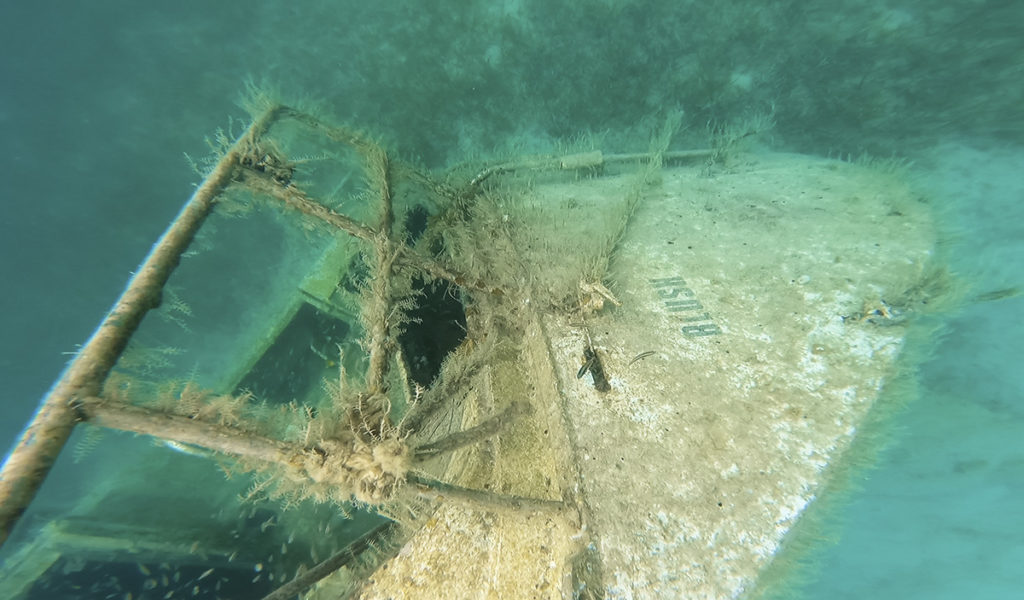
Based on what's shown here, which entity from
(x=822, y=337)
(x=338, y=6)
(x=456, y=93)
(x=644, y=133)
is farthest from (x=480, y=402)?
(x=338, y=6)

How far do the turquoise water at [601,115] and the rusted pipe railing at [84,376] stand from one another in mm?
3509

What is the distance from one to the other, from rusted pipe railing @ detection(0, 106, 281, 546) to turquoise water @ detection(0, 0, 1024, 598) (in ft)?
11.5

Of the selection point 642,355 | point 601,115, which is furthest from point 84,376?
point 601,115

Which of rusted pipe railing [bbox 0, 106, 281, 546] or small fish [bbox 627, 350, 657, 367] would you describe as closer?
rusted pipe railing [bbox 0, 106, 281, 546]

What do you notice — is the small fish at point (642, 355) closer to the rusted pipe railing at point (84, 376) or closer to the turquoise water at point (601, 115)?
the turquoise water at point (601, 115)

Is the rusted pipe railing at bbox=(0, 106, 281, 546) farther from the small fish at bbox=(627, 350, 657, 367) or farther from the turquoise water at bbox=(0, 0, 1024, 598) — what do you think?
the turquoise water at bbox=(0, 0, 1024, 598)

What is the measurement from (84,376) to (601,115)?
8.33 metres

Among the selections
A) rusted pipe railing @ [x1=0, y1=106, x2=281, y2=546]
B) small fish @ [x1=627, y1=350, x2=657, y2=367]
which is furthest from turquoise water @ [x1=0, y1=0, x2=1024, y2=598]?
rusted pipe railing @ [x1=0, y1=106, x2=281, y2=546]

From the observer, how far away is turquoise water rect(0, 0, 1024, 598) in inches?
146

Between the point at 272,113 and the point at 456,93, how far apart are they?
571 centimetres

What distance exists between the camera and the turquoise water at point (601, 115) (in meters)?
3.72

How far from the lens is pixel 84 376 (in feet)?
5.21

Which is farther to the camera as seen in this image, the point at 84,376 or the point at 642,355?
the point at 642,355

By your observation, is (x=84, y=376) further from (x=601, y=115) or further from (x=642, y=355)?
(x=601, y=115)
